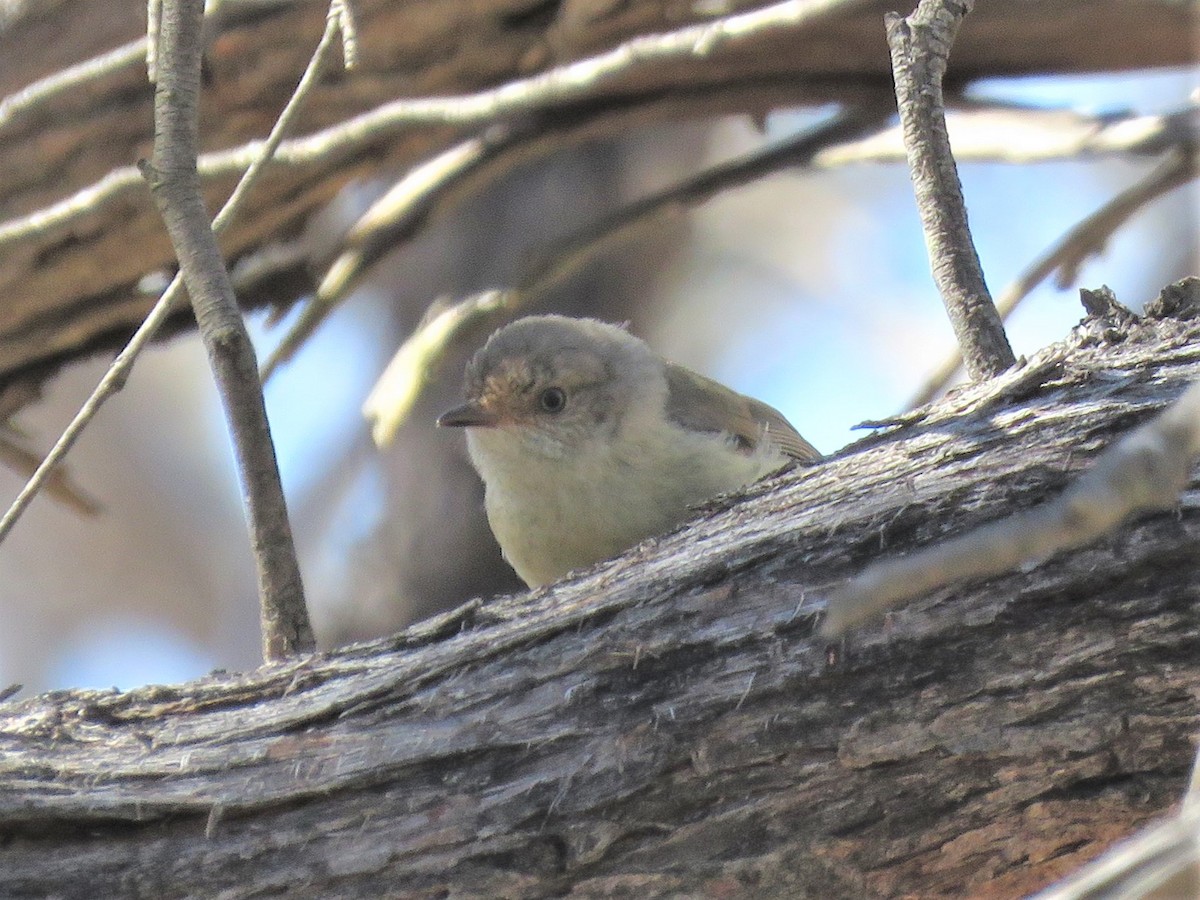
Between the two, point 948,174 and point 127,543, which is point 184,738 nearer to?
point 948,174

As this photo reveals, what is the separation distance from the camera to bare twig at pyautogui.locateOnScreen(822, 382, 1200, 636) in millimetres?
1190

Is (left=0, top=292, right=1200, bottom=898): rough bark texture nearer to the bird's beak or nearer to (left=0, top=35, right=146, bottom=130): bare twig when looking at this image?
the bird's beak

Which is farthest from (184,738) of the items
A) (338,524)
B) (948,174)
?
(338,524)

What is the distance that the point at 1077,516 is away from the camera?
3.88 ft

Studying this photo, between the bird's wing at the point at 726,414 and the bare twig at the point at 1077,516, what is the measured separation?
8.57 feet

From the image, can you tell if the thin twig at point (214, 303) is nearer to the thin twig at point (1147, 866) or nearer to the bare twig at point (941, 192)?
the bare twig at point (941, 192)

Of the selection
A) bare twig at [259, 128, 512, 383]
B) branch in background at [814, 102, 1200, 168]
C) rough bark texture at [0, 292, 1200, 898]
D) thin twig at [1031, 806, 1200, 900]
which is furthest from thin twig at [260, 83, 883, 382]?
thin twig at [1031, 806, 1200, 900]

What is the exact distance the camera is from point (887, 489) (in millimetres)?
2445

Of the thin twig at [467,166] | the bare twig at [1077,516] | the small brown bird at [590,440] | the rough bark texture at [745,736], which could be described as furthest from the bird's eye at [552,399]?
the bare twig at [1077,516]

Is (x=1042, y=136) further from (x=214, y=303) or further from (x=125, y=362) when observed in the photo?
(x=125, y=362)

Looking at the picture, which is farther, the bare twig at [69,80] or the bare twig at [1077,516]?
the bare twig at [69,80]

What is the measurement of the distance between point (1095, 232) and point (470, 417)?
2.33m

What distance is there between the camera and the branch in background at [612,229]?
504cm

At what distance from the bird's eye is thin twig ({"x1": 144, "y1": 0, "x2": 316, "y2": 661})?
4.23 feet
